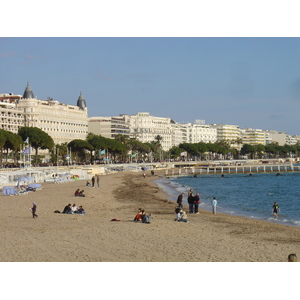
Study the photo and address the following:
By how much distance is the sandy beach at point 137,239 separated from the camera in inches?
580

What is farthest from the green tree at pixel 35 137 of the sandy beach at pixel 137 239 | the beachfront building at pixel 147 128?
the beachfront building at pixel 147 128

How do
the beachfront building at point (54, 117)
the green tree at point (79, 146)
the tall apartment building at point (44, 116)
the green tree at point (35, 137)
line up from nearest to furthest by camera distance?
the green tree at point (35, 137)
the green tree at point (79, 146)
the tall apartment building at point (44, 116)
the beachfront building at point (54, 117)

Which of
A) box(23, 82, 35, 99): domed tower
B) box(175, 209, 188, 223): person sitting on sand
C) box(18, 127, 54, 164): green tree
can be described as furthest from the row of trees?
box(175, 209, 188, 223): person sitting on sand

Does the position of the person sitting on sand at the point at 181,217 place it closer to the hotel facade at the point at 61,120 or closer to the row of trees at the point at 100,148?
the row of trees at the point at 100,148

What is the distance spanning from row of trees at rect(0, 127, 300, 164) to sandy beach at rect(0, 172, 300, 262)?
5663cm

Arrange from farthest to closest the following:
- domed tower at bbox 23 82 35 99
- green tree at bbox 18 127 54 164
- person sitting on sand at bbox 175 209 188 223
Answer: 1. domed tower at bbox 23 82 35 99
2. green tree at bbox 18 127 54 164
3. person sitting on sand at bbox 175 209 188 223

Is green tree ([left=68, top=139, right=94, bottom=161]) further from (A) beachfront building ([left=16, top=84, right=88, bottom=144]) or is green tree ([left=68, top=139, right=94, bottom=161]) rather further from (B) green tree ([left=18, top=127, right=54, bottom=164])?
(B) green tree ([left=18, top=127, right=54, bottom=164])

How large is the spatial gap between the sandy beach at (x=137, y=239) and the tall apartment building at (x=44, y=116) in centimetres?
9353

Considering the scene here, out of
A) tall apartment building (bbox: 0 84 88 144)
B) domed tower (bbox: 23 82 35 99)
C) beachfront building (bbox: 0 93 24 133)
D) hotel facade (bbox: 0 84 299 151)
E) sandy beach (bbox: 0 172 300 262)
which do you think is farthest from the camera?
domed tower (bbox: 23 82 35 99)

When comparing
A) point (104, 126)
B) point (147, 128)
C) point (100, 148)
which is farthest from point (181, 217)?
point (147, 128)

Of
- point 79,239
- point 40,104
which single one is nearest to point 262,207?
point 79,239

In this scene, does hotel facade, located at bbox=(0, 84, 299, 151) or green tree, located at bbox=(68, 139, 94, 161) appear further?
hotel facade, located at bbox=(0, 84, 299, 151)

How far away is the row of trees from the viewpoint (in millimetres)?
88900

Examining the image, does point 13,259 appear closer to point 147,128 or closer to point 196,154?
point 196,154
